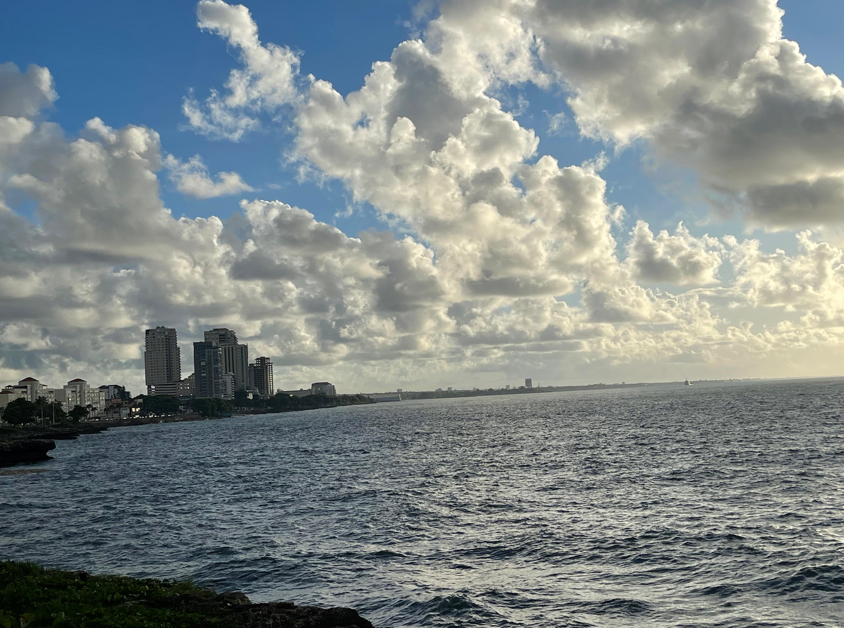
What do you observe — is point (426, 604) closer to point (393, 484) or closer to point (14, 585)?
point (14, 585)

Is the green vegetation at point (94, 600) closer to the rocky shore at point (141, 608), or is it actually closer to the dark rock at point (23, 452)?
the rocky shore at point (141, 608)

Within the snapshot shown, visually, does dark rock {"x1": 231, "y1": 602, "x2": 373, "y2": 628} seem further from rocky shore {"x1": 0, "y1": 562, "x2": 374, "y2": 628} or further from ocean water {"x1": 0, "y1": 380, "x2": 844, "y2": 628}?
ocean water {"x1": 0, "y1": 380, "x2": 844, "y2": 628}

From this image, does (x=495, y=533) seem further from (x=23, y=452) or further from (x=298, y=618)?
(x=23, y=452)

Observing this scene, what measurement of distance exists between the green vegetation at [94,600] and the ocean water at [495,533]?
240 inches

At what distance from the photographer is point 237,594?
3006cm

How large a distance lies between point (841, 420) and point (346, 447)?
99.4 m

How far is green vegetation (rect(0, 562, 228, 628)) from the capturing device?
76.6 feet

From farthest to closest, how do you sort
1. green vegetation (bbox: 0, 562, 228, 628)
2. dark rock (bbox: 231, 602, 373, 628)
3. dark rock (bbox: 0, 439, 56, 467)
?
dark rock (bbox: 0, 439, 56, 467) < dark rock (bbox: 231, 602, 373, 628) < green vegetation (bbox: 0, 562, 228, 628)

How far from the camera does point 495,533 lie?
46156 millimetres

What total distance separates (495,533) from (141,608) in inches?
1029

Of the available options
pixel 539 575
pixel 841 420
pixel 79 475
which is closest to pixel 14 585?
pixel 539 575

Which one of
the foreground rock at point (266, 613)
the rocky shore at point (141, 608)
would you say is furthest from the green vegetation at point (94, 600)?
the foreground rock at point (266, 613)

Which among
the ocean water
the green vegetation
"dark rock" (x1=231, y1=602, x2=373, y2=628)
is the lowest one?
the ocean water

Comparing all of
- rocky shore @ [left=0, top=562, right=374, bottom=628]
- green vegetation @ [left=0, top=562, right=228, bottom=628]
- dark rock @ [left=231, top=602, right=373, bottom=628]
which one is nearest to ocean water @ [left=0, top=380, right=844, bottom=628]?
dark rock @ [left=231, top=602, right=373, bottom=628]
